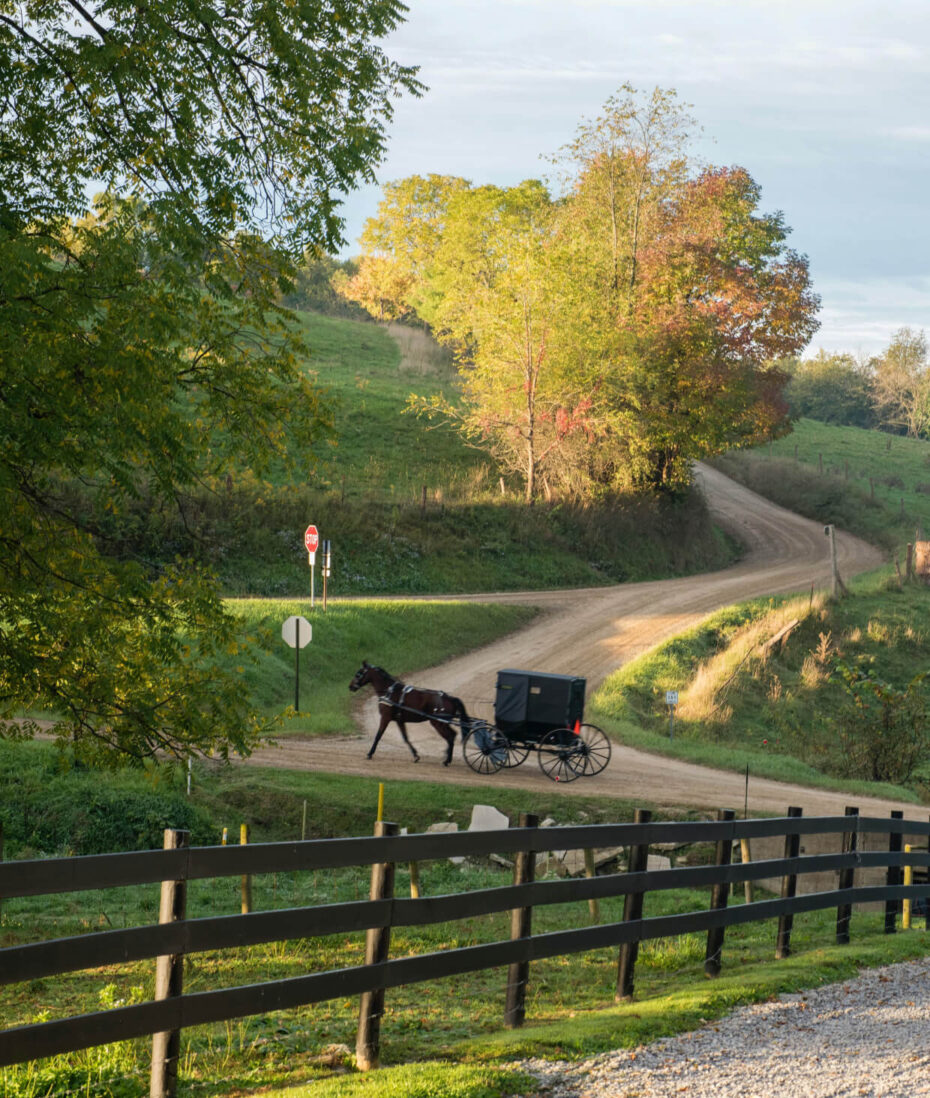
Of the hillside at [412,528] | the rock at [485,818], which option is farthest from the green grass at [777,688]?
the rock at [485,818]

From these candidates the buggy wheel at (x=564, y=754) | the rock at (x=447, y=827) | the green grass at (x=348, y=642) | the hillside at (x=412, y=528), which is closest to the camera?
the rock at (x=447, y=827)

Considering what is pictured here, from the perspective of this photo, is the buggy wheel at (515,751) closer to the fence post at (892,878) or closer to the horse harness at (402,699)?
the horse harness at (402,699)

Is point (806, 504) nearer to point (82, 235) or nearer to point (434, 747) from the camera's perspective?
point (434, 747)

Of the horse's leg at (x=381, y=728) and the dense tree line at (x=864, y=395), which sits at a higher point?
the dense tree line at (x=864, y=395)

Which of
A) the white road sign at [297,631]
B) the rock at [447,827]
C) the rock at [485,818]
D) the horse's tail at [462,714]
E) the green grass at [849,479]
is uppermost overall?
the green grass at [849,479]

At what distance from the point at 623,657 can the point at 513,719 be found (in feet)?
33.8

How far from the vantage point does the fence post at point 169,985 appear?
479 centimetres

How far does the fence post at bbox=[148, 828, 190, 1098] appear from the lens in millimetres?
4793

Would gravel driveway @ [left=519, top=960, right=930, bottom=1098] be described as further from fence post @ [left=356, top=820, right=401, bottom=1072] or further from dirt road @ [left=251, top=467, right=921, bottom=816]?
dirt road @ [left=251, top=467, right=921, bottom=816]

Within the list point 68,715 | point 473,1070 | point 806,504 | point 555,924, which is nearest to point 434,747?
point 555,924

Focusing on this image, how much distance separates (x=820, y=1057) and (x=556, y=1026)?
1451mm

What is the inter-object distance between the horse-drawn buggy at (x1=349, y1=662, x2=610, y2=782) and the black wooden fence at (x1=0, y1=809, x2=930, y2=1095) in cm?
1262

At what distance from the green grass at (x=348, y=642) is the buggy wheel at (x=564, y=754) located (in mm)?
4834

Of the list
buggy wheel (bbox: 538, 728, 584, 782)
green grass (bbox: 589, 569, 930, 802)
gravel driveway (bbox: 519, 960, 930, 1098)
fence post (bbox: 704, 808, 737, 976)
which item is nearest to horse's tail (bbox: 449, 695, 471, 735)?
buggy wheel (bbox: 538, 728, 584, 782)
